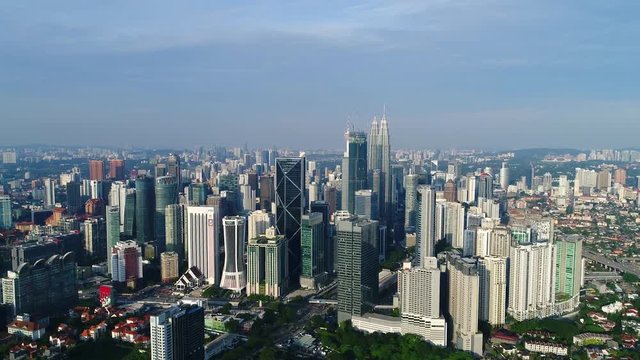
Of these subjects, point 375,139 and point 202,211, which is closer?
point 202,211

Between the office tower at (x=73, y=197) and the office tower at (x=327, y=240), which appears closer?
the office tower at (x=327, y=240)

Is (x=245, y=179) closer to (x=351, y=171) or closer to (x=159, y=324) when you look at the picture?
(x=351, y=171)

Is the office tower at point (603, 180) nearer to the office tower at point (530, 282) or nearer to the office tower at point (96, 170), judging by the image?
the office tower at point (530, 282)

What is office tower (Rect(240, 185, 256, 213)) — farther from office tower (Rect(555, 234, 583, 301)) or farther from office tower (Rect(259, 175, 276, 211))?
office tower (Rect(555, 234, 583, 301))

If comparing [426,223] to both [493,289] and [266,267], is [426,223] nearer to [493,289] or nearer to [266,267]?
[493,289]

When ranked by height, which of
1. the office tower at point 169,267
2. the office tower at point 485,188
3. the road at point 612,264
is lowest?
the road at point 612,264

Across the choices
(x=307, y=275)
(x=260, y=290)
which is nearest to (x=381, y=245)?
(x=307, y=275)

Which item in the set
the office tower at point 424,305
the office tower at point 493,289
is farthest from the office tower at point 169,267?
the office tower at point 493,289

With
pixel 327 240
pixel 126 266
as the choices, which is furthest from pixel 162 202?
pixel 327 240
